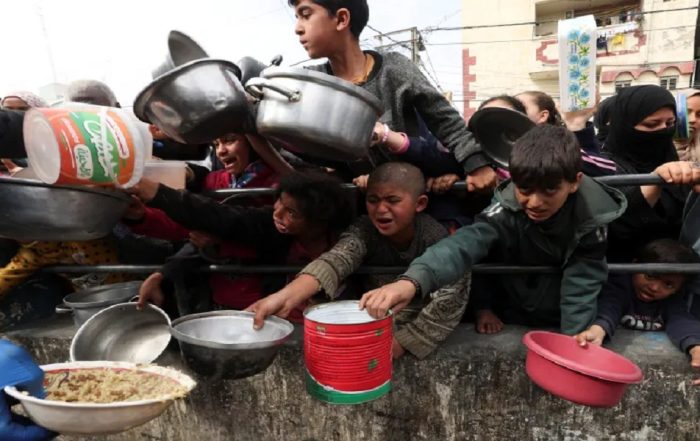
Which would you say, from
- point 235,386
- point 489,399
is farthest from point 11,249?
point 489,399

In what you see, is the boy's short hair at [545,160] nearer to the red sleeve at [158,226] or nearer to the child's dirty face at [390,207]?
the child's dirty face at [390,207]

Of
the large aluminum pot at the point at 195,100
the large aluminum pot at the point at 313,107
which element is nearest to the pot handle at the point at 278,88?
the large aluminum pot at the point at 313,107

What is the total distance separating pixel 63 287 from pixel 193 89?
192cm

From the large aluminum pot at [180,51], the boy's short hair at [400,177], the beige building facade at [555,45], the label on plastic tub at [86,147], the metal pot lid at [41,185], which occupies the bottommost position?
the boy's short hair at [400,177]

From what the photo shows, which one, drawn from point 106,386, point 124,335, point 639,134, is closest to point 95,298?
point 124,335

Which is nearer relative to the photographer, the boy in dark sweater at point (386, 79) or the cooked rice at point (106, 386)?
the cooked rice at point (106, 386)

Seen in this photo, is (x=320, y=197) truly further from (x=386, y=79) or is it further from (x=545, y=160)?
(x=545, y=160)

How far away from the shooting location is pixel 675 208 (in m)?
2.12

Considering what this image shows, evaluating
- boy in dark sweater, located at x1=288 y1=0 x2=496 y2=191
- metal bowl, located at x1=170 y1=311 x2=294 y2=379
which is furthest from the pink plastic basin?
metal bowl, located at x1=170 y1=311 x2=294 y2=379

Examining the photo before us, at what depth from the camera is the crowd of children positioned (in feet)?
5.22

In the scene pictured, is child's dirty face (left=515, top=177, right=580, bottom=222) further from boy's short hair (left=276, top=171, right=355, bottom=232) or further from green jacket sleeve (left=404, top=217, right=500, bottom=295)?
boy's short hair (left=276, top=171, right=355, bottom=232)

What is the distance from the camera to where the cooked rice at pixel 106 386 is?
131 centimetres

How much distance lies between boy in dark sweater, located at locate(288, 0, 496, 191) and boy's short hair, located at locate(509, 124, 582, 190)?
0.27 meters

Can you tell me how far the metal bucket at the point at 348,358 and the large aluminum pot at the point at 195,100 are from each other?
827 millimetres
